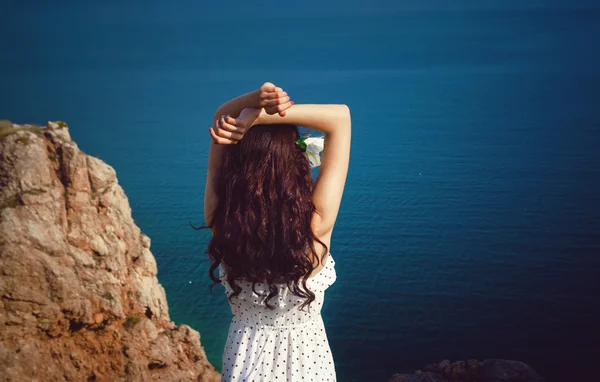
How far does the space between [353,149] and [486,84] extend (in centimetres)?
1175

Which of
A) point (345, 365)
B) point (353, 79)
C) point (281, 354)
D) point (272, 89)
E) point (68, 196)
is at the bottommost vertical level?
point (345, 365)

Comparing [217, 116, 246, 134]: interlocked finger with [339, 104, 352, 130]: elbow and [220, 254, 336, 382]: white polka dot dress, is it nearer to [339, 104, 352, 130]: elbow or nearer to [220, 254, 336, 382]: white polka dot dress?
[339, 104, 352, 130]: elbow

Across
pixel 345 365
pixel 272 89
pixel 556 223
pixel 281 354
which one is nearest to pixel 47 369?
pixel 281 354

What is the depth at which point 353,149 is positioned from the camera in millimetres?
18031

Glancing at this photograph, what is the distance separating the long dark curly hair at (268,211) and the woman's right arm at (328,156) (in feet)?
0.13

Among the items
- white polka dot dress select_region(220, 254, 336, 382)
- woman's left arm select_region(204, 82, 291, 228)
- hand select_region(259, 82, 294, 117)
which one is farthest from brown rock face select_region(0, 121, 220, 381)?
hand select_region(259, 82, 294, 117)

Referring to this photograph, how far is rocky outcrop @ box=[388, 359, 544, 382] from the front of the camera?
4953 mm

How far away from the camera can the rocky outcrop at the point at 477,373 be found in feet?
16.3

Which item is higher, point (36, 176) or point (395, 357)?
point (36, 176)

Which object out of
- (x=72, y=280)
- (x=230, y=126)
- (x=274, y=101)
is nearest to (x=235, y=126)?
(x=230, y=126)

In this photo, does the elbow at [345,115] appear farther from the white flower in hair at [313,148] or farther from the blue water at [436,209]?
the blue water at [436,209]

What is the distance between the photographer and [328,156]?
1.82 metres

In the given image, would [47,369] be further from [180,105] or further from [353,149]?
[180,105]

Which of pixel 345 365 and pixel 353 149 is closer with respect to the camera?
pixel 345 365
